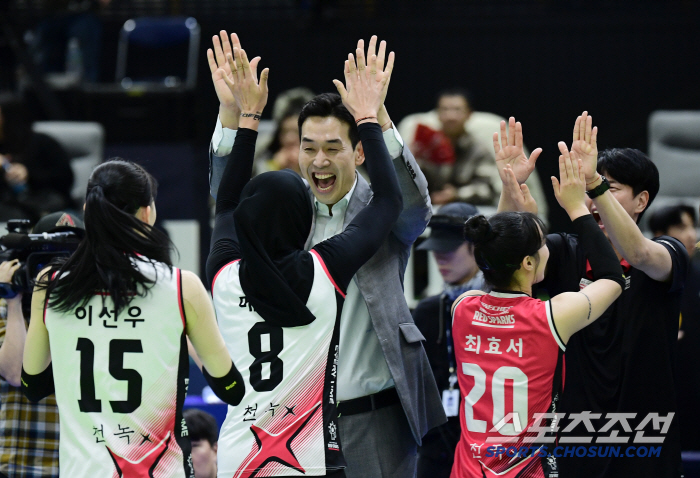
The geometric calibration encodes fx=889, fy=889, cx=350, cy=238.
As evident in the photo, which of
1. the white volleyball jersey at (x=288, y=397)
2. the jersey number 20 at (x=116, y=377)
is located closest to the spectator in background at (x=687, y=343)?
the white volleyball jersey at (x=288, y=397)

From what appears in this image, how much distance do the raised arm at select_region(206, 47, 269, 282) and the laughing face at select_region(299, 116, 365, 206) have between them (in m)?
0.20

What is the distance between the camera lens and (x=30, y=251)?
3125 mm

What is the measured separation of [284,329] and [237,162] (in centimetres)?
71

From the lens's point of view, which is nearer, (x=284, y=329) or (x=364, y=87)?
(x=284, y=329)

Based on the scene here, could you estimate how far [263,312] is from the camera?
2691 millimetres

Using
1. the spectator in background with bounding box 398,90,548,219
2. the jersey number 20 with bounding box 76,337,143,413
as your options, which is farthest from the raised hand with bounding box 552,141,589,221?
the spectator in background with bounding box 398,90,548,219

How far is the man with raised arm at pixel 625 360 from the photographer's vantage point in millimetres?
3166

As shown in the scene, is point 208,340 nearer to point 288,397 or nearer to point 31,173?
point 288,397

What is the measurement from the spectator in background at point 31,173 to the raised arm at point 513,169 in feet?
13.8

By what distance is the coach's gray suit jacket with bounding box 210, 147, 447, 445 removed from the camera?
3043mm

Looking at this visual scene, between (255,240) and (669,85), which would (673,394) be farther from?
(669,85)

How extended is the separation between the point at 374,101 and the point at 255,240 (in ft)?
2.29

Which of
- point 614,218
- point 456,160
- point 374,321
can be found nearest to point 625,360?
point 614,218

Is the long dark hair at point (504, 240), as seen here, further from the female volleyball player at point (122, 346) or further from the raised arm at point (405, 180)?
the female volleyball player at point (122, 346)
